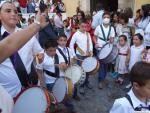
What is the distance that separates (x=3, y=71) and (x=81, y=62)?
3879 mm

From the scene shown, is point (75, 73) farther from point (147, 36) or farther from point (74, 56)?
point (147, 36)

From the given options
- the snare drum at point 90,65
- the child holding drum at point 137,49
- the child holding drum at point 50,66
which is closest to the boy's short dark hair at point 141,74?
the child holding drum at point 50,66

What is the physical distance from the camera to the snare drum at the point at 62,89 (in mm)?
5336

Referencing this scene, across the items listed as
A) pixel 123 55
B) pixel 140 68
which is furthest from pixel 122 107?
pixel 123 55

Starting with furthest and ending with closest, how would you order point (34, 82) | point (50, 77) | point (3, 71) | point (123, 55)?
point (123, 55) < point (50, 77) < point (34, 82) < point (3, 71)

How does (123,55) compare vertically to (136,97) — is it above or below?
below

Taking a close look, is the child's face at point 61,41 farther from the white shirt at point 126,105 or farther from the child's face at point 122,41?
the white shirt at point 126,105

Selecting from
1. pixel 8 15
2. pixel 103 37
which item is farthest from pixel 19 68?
pixel 103 37

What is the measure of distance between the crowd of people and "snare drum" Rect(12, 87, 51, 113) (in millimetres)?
74

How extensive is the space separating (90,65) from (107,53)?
0.83m

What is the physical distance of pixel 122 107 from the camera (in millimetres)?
2822

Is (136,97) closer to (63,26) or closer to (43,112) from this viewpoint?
(43,112)

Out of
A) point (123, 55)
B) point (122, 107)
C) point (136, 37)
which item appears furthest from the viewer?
point (123, 55)

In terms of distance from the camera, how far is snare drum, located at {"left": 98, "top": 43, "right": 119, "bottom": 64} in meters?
7.93
